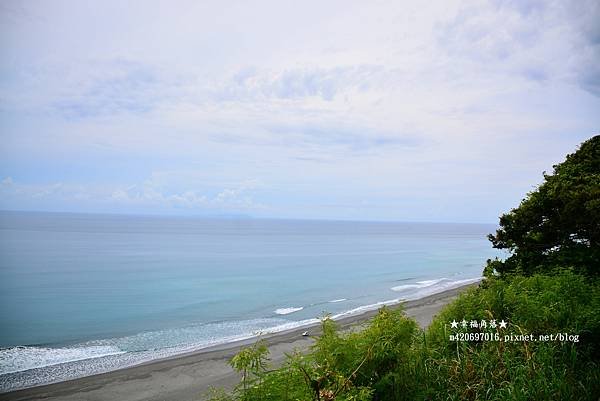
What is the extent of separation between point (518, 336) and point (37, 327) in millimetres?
23282

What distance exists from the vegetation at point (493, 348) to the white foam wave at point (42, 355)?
1382 cm

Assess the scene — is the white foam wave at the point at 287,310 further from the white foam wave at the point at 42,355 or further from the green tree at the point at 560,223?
the green tree at the point at 560,223

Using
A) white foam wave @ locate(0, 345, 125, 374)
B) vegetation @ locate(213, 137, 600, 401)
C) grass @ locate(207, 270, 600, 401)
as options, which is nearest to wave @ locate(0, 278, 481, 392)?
white foam wave @ locate(0, 345, 125, 374)

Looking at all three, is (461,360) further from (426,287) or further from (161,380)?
(426,287)

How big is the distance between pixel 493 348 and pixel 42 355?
699 inches

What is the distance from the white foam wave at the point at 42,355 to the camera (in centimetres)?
1533

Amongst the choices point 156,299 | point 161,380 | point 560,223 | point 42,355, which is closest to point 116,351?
point 42,355

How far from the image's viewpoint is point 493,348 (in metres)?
6.06

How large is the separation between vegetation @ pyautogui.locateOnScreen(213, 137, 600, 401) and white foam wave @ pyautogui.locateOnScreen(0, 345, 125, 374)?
45.3 feet

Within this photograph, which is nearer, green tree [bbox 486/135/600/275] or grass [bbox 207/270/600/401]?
grass [bbox 207/270/600/401]

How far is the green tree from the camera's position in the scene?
8578 mm

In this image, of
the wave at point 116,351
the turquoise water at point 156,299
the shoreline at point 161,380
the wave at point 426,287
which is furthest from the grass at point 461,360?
the wave at point 426,287

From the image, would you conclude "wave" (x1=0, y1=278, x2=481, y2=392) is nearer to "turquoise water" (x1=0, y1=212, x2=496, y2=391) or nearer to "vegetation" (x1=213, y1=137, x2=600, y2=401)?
"turquoise water" (x1=0, y1=212, x2=496, y2=391)

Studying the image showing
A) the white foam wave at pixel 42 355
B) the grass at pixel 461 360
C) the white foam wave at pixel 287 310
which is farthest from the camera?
the white foam wave at pixel 287 310
